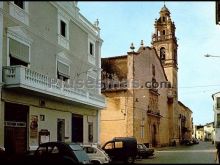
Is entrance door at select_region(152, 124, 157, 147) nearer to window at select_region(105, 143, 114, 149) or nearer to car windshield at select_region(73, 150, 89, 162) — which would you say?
window at select_region(105, 143, 114, 149)

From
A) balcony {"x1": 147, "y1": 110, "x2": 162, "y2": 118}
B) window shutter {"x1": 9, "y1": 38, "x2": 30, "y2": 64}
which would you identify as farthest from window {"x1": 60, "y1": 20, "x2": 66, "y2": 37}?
balcony {"x1": 147, "y1": 110, "x2": 162, "y2": 118}

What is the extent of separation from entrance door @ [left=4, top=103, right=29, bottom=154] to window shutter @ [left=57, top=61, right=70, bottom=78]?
18.0 ft

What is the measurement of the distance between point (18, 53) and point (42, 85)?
2.16 meters

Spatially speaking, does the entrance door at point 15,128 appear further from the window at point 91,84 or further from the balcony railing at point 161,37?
the balcony railing at point 161,37

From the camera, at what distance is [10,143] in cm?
2206

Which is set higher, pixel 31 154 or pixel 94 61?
pixel 94 61

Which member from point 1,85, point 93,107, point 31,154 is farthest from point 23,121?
point 93,107

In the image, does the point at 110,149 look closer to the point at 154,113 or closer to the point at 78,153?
the point at 78,153

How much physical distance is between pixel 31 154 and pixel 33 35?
9937 millimetres

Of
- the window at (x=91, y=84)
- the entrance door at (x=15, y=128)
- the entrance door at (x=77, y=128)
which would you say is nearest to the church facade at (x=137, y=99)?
the window at (x=91, y=84)

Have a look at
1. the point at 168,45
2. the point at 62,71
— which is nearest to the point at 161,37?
the point at 168,45

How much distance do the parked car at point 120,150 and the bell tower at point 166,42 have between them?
51.6 m

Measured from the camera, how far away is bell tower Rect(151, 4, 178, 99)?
78.6m

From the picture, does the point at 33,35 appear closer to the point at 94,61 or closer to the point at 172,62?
the point at 94,61
